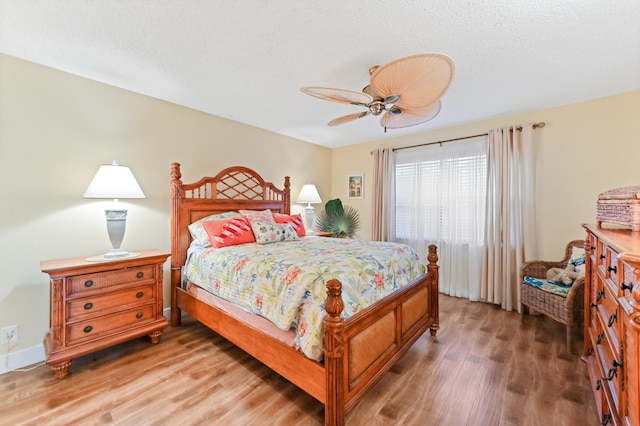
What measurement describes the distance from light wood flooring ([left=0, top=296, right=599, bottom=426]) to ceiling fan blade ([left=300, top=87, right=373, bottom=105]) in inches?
81.4

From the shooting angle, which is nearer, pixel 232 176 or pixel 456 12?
pixel 456 12

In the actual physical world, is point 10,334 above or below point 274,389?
above

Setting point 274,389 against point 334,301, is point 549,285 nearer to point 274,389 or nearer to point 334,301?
point 334,301

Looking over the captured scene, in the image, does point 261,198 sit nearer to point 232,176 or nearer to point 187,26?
point 232,176

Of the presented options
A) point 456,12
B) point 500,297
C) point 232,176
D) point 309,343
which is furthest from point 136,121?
point 500,297

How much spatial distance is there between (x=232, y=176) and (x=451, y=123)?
3.05 meters

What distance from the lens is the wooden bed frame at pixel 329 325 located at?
1.45 metres

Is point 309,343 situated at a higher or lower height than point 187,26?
lower

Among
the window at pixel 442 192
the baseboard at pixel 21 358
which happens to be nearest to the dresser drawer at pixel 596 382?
the window at pixel 442 192

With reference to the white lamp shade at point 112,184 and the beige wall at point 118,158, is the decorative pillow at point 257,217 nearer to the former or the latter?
the beige wall at point 118,158

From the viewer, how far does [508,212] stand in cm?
323

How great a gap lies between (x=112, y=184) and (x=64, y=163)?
51 cm

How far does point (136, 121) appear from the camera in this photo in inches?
107

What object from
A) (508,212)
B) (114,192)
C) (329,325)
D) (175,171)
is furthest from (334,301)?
(508,212)
